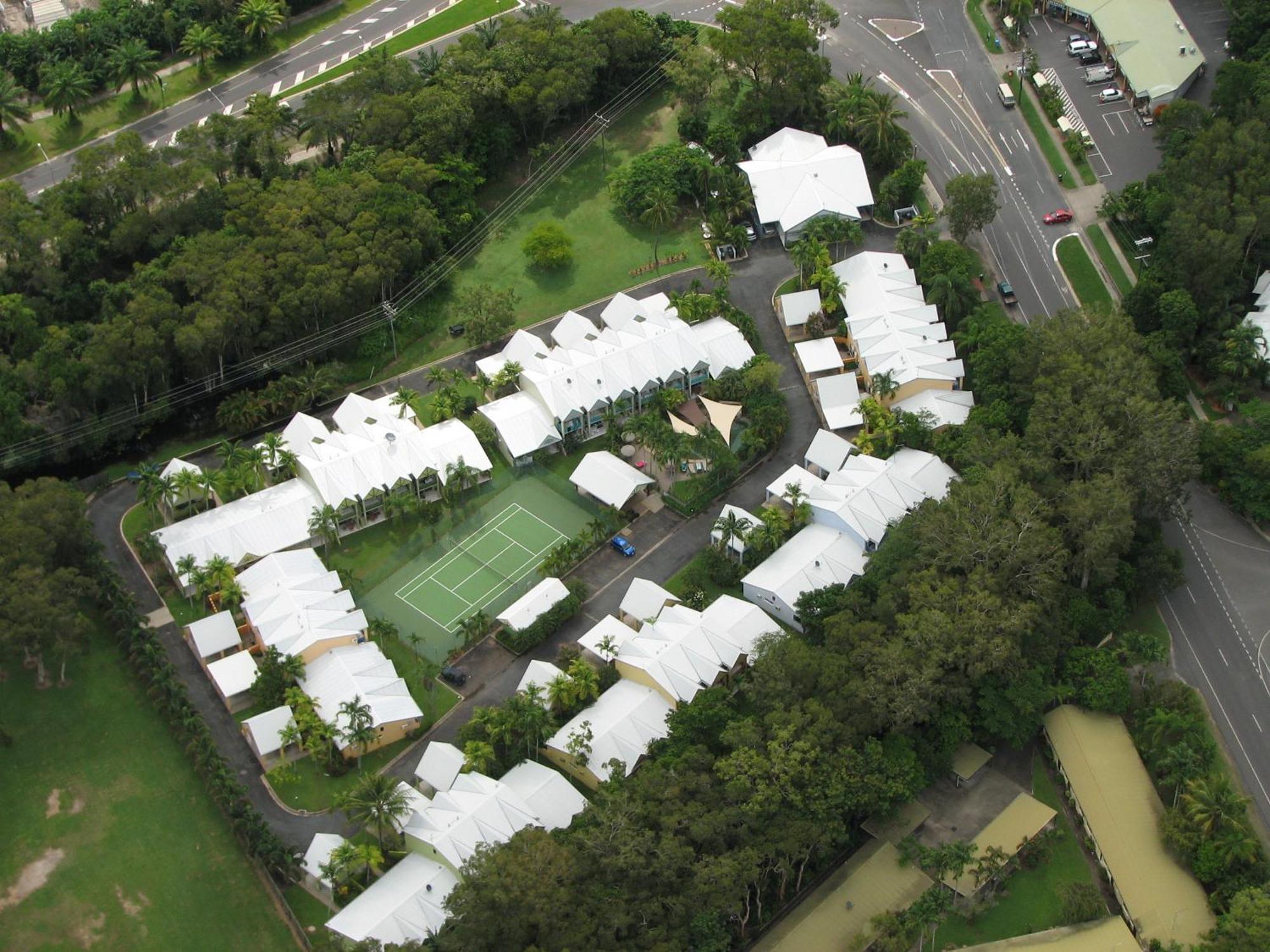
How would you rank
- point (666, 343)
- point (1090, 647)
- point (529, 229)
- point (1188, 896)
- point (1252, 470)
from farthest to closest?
point (529, 229), point (666, 343), point (1252, 470), point (1090, 647), point (1188, 896)

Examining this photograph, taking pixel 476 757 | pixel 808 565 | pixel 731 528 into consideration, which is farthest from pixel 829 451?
pixel 476 757

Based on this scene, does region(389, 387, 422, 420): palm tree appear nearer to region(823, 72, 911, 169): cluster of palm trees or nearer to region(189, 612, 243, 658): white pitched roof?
region(189, 612, 243, 658): white pitched roof

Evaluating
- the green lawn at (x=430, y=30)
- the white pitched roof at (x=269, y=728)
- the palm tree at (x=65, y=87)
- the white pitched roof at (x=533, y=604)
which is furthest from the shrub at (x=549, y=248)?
the white pitched roof at (x=269, y=728)

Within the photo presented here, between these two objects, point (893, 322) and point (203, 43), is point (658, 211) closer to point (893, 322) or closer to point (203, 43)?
point (893, 322)

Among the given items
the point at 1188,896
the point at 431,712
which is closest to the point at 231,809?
the point at 431,712

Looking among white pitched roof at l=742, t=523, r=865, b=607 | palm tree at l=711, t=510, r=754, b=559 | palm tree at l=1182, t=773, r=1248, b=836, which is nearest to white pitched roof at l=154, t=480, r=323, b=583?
palm tree at l=711, t=510, r=754, b=559

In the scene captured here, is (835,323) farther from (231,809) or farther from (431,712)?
(231,809)
